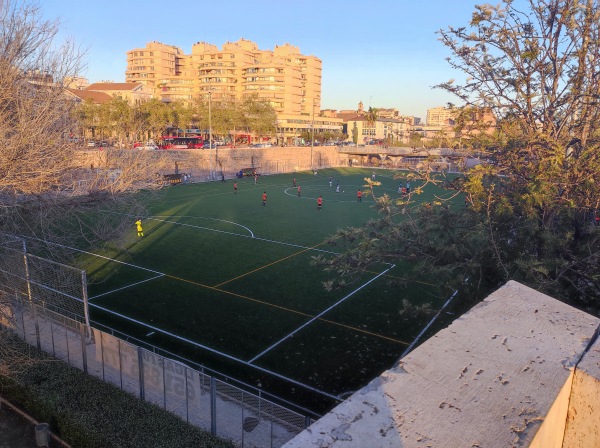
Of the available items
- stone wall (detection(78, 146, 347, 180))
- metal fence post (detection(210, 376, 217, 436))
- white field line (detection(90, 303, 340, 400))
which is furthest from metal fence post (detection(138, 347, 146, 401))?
stone wall (detection(78, 146, 347, 180))

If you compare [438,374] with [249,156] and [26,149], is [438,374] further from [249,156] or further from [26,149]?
[249,156]

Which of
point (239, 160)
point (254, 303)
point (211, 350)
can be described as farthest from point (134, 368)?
point (239, 160)

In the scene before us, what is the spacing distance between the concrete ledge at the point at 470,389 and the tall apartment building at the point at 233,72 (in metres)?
117

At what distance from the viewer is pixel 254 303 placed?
18.0 metres

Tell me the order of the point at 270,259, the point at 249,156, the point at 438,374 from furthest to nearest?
1. the point at 249,156
2. the point at 270,259
3. the point at 438,374

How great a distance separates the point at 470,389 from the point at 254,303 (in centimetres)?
1592

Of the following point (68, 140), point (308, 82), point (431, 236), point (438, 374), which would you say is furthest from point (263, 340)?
point (308, 82)

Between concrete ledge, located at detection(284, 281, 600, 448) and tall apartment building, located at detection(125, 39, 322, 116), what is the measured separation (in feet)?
385

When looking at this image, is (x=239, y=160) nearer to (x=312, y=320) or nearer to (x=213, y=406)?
(x=312, y=320)

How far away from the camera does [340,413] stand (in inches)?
85.1

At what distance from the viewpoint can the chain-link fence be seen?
9570mm

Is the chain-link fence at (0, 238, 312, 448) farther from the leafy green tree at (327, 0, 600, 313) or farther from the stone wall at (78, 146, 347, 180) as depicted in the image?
the stone wall at (78, 146, 347, 180)

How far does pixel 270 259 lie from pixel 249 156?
148ft

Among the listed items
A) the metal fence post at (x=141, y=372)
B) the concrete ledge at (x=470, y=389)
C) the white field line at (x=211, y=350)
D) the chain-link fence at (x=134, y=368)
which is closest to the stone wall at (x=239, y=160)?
the white field line at (x=211, y=350)
